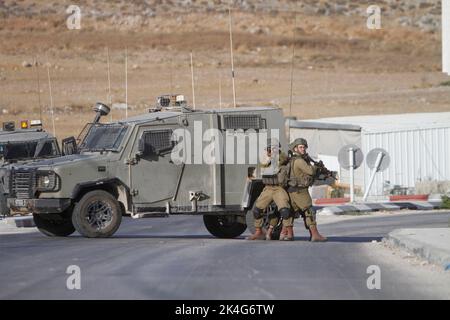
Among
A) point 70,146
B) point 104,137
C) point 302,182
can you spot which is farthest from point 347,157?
point 302,182

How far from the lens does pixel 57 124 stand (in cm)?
5053

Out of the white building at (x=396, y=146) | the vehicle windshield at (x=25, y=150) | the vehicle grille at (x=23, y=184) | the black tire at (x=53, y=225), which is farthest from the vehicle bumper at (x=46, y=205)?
the white building at (x=396, y=146)

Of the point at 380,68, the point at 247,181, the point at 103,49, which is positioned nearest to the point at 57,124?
the point at 103,49

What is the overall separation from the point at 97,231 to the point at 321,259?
17.2ft

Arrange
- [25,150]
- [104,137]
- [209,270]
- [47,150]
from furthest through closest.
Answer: [47,150], [25,150], [104,137], [209,270]

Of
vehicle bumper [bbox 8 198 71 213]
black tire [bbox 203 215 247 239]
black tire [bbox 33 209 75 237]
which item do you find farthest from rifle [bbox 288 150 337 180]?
black tire [bbox 33 209 75 237]

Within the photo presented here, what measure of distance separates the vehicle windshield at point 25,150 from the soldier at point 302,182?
28.3 feet

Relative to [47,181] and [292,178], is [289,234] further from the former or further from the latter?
[47,181]

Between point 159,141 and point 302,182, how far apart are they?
2.71 metres

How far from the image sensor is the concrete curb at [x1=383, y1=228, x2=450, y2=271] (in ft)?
45.5

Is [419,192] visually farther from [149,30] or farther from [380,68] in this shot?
[149,30]

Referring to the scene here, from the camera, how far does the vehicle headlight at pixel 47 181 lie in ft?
60.6

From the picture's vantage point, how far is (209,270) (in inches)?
513

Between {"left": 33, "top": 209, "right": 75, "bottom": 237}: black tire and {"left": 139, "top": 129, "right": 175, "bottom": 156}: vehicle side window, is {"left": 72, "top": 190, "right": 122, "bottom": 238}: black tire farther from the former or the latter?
{"left": 33, "top": 209, "right": 75, "bottom": 237}: black tire
